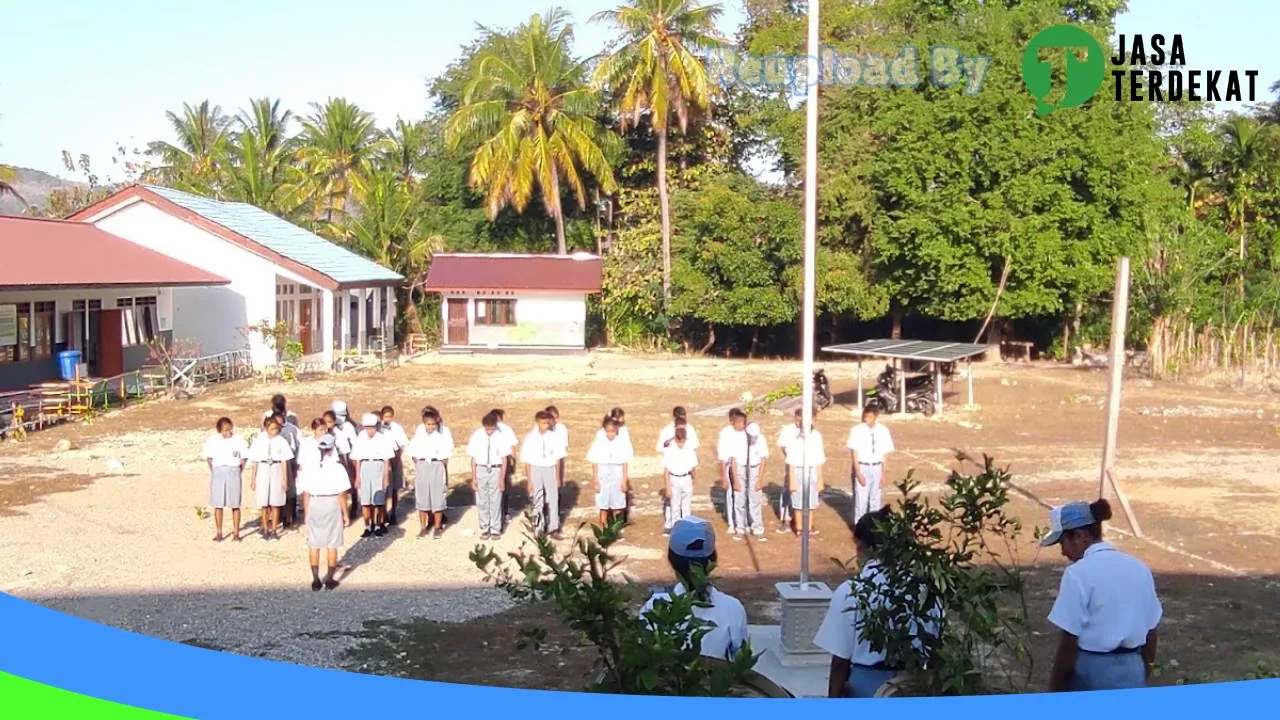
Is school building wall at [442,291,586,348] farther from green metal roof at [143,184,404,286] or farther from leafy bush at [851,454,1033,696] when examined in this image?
leafy bush at [851,454,1033,696]

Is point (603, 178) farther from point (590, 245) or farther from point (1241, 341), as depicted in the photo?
point (1241, 341)

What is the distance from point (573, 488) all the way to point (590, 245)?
81.4 ft

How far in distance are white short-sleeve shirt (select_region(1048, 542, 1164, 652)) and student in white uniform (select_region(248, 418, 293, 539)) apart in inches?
291

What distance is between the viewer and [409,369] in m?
27.9

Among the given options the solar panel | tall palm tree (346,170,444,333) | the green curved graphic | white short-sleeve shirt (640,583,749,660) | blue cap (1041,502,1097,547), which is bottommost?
the green curved graphic

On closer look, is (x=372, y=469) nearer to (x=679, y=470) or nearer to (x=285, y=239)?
(x=679, y=470)

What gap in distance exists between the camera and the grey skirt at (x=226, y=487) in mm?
9977

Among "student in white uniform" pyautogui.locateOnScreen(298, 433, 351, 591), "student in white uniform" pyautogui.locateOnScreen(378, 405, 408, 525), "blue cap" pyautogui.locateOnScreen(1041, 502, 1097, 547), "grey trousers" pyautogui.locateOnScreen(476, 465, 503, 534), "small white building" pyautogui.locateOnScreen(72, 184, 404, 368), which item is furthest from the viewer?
"small white building" pyautogui.locateOnScreen(72, 184, 404, 368)

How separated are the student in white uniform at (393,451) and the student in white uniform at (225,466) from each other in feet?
3.90

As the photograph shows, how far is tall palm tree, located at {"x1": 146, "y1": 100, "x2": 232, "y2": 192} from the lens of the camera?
3266cm

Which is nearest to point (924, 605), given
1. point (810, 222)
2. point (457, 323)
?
point (810, 222)

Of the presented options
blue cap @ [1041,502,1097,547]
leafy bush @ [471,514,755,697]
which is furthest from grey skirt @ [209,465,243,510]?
blue cap @ [1041,502,1097,547]

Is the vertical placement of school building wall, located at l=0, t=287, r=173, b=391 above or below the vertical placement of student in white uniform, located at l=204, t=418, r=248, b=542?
above

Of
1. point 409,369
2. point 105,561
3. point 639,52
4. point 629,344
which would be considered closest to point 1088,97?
point 639,52
